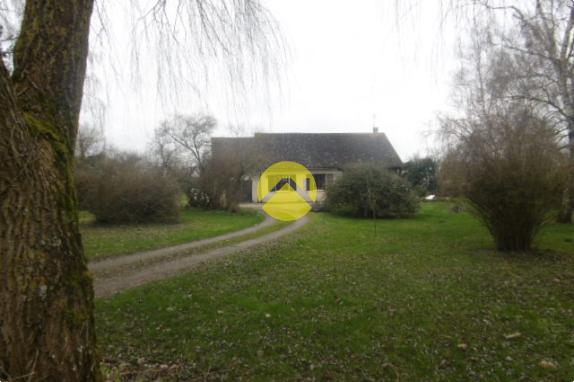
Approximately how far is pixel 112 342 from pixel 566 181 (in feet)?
29.8

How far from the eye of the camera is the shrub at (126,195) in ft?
43.4

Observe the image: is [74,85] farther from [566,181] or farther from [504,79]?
[504,79]

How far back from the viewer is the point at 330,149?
28.2m

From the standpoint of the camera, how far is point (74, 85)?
171 cm

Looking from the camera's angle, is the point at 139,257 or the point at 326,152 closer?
the point at 139,257

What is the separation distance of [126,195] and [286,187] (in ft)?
40.5

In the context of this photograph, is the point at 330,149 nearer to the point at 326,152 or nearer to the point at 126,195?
the point at 326,152

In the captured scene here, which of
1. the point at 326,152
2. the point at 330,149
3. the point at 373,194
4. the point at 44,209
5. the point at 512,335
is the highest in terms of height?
the point at 330,149

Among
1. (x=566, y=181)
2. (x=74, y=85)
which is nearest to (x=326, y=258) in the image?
(x=566, y=181)

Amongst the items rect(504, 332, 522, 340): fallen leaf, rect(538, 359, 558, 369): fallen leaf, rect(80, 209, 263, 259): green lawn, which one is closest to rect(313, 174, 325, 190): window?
rect(80, 209, 263, 259): green lawn

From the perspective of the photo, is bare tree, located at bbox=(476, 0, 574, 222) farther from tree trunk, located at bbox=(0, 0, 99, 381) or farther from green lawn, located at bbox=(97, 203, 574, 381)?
tree trunk, located at bbox=(0, 0, 99, 381)

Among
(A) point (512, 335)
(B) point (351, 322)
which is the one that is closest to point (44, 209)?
(B) point (351, 322)

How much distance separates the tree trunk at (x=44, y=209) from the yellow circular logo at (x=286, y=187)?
62.4 feet

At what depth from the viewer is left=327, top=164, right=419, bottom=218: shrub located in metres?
16.0
